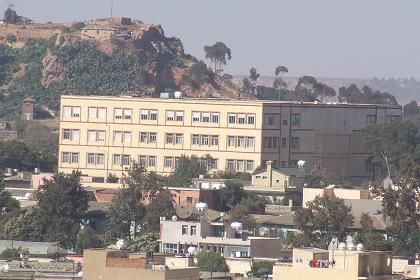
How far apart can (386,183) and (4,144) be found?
1195 inches

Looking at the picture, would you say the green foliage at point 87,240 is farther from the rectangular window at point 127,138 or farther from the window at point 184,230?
the rectangular window at point 127,138

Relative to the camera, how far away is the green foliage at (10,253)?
69.7m

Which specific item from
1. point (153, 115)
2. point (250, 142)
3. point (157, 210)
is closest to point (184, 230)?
point (157, 210)

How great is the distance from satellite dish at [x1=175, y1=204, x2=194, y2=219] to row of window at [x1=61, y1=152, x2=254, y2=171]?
26979 mm

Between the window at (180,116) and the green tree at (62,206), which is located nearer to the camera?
the green tree at (62,206)

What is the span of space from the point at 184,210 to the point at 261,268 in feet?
81.5

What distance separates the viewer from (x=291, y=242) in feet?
255

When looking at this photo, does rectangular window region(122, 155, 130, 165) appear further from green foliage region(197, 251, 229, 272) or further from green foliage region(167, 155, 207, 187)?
green foliage region(197, 251, 229, 272)

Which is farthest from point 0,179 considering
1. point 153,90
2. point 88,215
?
point 153,90

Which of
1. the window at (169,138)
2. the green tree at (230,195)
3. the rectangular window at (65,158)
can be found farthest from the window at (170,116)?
the green tree at (230,195)

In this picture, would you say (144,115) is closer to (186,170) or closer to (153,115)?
(153,115)

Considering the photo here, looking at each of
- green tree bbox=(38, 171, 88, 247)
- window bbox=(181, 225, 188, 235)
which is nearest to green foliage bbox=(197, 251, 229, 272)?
window bbox=(181, 225, 188, 235)

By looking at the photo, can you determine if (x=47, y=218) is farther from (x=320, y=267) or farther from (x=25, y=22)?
(x=25, y=22)

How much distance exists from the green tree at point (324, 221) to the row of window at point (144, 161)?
38.2 metres
